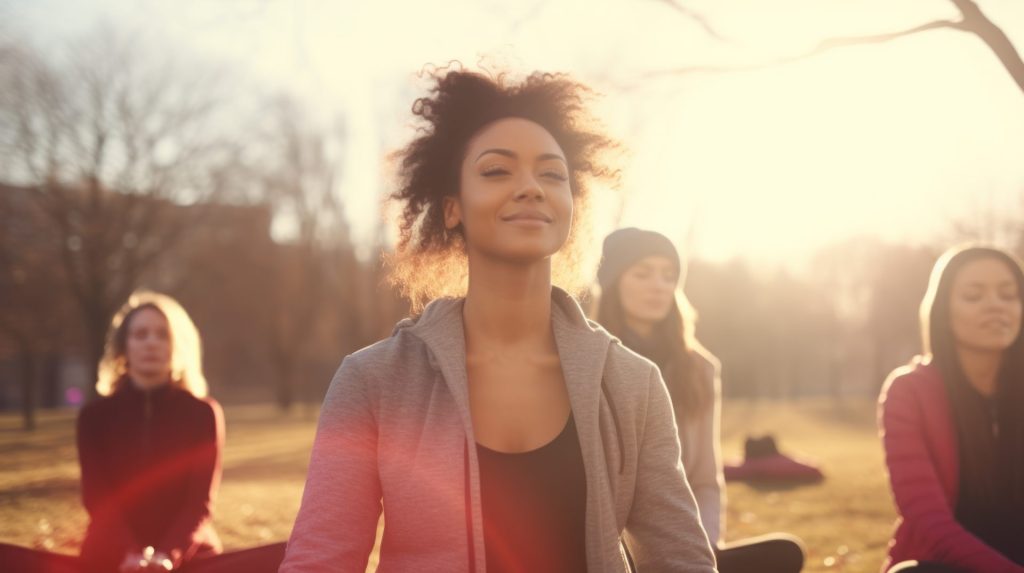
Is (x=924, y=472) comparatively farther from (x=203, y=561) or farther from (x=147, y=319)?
(x=147, y=319)

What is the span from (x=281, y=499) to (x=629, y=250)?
9074mm

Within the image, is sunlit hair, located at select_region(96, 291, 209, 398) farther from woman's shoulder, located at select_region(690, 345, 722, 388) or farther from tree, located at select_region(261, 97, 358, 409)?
tree, located at select_region(261, 97, 358, 409)

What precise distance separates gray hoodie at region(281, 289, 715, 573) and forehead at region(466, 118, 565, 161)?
478 mm

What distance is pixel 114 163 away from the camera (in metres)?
29.0

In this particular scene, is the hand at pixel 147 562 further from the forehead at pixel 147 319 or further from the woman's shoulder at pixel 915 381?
the woman's shoulder at pixel 915 381

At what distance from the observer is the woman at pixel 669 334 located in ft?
17.5

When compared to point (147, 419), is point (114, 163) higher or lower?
higher

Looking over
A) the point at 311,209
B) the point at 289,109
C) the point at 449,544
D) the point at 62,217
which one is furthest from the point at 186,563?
the point at 311,209

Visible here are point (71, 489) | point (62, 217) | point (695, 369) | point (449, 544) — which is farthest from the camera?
point (62, 217)

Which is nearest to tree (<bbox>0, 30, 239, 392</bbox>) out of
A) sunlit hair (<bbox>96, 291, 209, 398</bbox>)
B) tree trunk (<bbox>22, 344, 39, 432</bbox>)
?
tree trunk (<bbox>22, 344, 39, 432</bbox>)

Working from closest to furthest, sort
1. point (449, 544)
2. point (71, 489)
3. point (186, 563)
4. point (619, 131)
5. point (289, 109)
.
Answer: point (449, 544)
point (619, 131)
point (186, 563)
point (71, 489)
point (289, 109)

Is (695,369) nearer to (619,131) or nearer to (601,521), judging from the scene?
(619,131)

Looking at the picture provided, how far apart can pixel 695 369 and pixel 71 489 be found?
35.8 ft

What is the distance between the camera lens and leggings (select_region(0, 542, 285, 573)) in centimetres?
328
